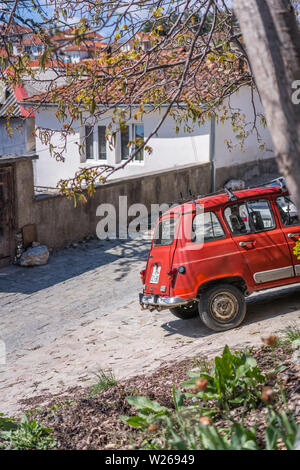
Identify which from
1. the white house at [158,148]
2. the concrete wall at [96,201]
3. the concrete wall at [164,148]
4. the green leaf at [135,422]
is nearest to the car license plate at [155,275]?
the green leaf at [135,422]

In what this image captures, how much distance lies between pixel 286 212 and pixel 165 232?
196 centimetres

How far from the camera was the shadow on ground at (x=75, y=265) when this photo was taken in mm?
13016

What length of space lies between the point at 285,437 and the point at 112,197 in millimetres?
13575

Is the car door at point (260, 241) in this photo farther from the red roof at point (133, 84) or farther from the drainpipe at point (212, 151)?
the drainpipe at point (212, 151)

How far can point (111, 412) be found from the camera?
554 centimetres

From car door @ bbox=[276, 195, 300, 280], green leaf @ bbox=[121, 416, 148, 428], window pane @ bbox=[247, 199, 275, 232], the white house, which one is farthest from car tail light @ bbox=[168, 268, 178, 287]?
the white house

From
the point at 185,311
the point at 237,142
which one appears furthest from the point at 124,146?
the point at 185,311

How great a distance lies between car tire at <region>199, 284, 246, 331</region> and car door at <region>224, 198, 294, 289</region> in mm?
428

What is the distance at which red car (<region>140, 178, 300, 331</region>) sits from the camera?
28.8 feet

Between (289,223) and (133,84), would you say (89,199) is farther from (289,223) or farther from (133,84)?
(289,223)

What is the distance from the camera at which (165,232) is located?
9.32 m

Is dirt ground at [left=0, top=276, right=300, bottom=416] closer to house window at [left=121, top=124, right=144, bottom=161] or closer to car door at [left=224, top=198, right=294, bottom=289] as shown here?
car door at [left=224, top=198, right=294, bottom=289]
